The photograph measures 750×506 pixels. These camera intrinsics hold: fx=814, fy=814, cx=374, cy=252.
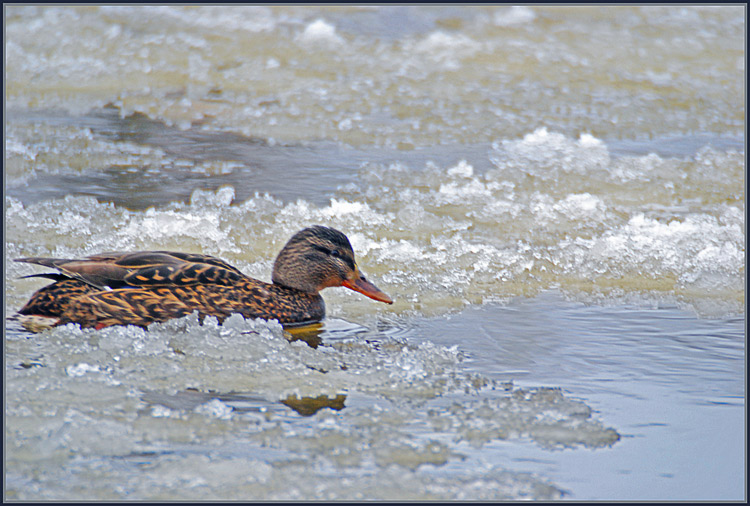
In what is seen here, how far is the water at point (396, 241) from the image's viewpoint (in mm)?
3256

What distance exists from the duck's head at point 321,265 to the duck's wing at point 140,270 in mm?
410

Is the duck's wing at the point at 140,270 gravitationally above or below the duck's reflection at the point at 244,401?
above

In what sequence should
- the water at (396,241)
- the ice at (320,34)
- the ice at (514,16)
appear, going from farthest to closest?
1. the ice at (514,16)
2. the ice at (320,34)
3. the water at (396,241)

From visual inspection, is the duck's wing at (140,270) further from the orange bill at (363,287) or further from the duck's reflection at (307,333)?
the orange bill at (363,287)

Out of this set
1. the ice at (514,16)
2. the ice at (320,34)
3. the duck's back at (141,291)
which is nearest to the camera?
the duck's back at (141,291)

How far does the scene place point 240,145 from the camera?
8211 mm

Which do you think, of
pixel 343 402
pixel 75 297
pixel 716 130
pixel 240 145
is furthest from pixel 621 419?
pixel 716 130

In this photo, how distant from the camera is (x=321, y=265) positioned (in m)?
4.81

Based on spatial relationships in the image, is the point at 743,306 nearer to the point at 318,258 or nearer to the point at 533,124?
the point at 318,258

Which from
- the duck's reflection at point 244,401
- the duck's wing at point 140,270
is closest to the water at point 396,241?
the duck's reflection at point 244,401

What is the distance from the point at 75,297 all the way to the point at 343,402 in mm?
1621

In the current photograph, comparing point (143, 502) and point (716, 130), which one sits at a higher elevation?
point (716, 130)

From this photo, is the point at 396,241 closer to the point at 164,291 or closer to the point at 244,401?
the point at 164,291

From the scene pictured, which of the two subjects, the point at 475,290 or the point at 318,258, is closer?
the point at 318,258
